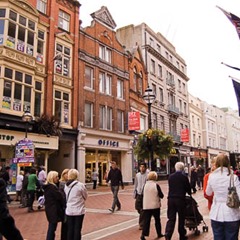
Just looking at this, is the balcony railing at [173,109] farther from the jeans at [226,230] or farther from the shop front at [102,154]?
the jeans at [226,230]

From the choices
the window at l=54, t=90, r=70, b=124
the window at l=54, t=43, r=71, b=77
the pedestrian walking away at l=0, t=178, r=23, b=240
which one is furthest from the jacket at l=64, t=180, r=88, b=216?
the window at l=54, t=43, r=71, b=77

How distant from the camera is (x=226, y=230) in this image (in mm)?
4430

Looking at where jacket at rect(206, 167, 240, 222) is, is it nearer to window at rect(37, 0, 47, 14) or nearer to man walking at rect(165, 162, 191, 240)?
man walking at rect(165, 162, 191, 240)

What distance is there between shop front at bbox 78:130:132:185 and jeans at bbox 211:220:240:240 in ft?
63.5

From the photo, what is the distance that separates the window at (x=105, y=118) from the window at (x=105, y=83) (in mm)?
1541

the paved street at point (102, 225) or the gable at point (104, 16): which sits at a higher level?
the gable at point (104, 16)

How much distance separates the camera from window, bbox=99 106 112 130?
86.8 ft

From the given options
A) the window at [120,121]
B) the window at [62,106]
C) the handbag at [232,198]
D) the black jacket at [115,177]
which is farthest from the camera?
the window at [120,121]

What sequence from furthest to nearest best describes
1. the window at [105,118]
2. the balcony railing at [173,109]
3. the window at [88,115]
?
1. the balcony railing at [173,109]
2. the window at [105,118]
3. the window at [88,115]

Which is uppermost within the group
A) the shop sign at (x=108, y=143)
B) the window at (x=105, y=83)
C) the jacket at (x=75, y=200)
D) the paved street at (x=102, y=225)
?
the window at (x=105, y=83)

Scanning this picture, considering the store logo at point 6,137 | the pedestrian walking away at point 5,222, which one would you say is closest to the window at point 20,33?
the store logo at point 6,137

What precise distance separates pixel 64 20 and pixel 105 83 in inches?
256

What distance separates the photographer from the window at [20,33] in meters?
18.8

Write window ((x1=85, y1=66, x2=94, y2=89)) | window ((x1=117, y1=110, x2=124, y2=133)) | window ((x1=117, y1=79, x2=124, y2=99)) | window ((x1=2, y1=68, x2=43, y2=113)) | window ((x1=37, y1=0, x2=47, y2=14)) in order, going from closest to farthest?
window ((x1=2, y1=68, x2=43, y2=113))
window ((x1=37, y1=0, x2=47, y2=14))
window ((x1=85, y1=66, x2=94, y2=89))
window ((x1=117, y1=110, x2=124, y2=133))
window ((x1=117, y1=79, x2=124, y2=99))
